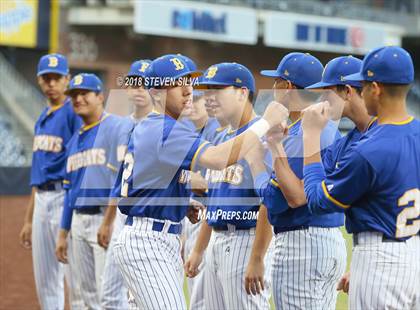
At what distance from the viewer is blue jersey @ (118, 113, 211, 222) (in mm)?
4336

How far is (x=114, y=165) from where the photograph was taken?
643 centimetres

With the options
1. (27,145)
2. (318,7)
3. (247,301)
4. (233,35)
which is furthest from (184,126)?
(318,7)

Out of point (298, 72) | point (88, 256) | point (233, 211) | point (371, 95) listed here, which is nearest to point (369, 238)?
point (371, 95)

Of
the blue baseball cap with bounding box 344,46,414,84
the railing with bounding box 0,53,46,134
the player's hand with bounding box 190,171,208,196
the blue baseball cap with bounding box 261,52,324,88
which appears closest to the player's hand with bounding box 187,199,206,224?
the player's hand with bounding box 190,171,208,196

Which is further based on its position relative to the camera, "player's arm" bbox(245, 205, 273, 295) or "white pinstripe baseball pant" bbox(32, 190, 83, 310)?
"white pinstripe baseball pant" bbox(32, 190, 83, 310)

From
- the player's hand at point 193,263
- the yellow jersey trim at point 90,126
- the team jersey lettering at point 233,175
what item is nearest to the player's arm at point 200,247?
the player's hand at point 193,263

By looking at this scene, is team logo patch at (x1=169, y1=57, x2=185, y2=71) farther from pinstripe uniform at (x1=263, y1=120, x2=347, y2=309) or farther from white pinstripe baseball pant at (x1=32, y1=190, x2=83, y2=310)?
white pinstripe baseball pant at (x1=32, y1=190, x2=83, y2=310)

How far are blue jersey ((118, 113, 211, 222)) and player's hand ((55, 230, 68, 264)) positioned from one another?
194 cm

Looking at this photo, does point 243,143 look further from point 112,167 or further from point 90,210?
point 90,210

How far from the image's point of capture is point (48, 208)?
688 cm

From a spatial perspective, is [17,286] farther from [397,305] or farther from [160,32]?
[160,32]

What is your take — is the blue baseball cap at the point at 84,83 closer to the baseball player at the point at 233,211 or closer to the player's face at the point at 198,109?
the player's face at the point at 198,109

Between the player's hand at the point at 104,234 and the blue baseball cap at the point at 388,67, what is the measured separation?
300 centimetres

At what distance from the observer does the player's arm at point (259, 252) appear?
457 centimetres
